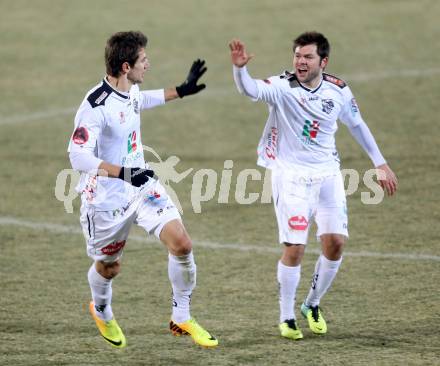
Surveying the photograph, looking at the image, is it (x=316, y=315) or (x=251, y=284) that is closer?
(x=316, y=315)

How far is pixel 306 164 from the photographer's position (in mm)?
8445

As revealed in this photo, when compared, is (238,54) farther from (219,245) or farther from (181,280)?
(219,245)

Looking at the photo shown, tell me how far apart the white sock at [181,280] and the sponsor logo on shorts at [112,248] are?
400mm

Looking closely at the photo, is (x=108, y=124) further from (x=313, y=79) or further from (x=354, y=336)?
(x=354, y=336)

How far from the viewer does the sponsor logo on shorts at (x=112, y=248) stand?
26.4 feet

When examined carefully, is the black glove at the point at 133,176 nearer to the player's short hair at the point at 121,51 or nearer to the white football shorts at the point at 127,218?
the white football shorts at the point at 127,218

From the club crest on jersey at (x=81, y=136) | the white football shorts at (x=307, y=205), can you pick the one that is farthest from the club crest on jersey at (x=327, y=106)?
the club crest on jersey at (x=81, y=136)

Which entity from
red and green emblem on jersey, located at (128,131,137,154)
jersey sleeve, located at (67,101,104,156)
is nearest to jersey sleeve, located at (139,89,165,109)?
red and green emblem on jersey, located at (128,131,137,154)

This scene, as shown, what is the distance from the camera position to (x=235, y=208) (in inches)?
487

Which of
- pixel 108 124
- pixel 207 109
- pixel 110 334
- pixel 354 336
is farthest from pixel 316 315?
pixel 207 109

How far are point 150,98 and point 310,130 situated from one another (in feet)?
4.14

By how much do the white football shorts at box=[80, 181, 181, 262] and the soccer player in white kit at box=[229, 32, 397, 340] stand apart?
0.96m

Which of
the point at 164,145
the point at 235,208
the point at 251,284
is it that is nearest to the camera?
the point at 251,284

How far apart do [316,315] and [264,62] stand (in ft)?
32.5
